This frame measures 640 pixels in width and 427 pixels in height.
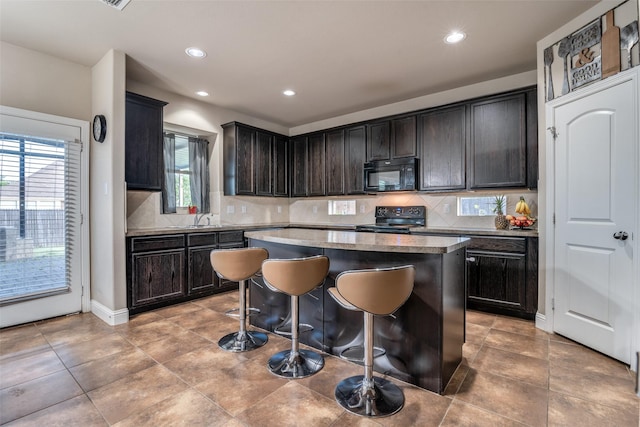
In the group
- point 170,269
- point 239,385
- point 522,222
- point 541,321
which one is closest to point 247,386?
point 239,385

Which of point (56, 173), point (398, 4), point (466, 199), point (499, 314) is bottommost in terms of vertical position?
point (499, 314)

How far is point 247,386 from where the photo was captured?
1981 millimetres

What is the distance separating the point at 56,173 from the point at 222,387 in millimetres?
2914

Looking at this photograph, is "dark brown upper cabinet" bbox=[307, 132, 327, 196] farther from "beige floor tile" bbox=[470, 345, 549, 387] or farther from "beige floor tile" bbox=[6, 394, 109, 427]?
"beige floor tile" bbox=[6, 394, 109, 427]

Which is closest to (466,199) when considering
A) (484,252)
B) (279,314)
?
(484,252)

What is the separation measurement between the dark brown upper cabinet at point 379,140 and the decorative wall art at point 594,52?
6.43 feet

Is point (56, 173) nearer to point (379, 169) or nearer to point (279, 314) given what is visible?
point (279, 314)

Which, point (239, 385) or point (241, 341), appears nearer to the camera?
point (239, 385)

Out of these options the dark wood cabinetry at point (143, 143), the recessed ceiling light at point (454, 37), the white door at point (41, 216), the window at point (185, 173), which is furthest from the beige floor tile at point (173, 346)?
the recessed ceiling light at point (454, 37)

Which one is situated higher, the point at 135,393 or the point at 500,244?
the point at 500,244

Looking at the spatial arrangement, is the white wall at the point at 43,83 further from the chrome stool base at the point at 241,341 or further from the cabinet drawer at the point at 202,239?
the chrome stool base at the point at 241,341

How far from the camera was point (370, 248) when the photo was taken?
196 cm

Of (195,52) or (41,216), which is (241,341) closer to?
(41,216)

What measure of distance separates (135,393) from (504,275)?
3.47 meters
